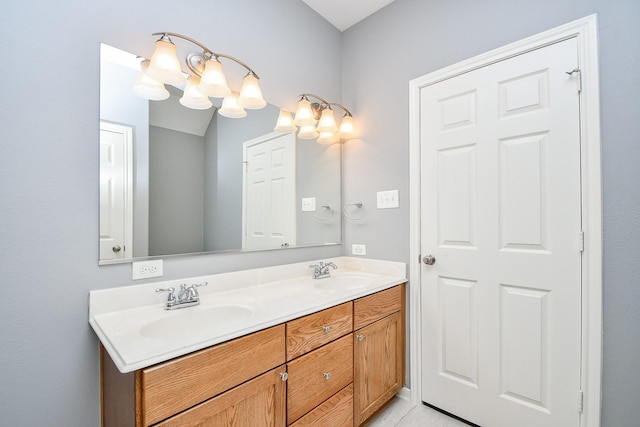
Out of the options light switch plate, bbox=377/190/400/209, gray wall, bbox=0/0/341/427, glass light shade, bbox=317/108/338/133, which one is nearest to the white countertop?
gray wall, bbox=0/0/341/427

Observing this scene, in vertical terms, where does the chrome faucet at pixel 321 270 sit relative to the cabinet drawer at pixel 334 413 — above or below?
above

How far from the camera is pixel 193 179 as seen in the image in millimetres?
1548

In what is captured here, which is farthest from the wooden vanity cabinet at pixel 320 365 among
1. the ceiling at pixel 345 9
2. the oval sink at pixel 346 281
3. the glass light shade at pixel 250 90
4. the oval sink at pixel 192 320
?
the ceiling at pixel 345 9

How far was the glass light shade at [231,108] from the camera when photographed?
159cm

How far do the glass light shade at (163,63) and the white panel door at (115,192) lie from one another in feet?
0.92

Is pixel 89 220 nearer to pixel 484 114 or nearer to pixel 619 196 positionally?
pixel 484 114

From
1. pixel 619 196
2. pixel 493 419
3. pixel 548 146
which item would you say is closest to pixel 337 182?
pixel 548 146

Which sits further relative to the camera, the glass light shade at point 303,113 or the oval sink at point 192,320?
the glass light shade at point 303,113

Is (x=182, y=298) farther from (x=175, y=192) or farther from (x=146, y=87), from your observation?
(x=146, y=87)

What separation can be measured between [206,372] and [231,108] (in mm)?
1294

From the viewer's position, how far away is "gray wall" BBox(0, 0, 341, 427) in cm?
103

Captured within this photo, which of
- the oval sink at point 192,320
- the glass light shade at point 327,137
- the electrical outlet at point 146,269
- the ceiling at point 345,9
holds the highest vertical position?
the ceiling at point 345,9

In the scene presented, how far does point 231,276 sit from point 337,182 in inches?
44.0

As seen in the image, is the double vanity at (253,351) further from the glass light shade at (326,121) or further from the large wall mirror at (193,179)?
the glass light shade at (326,121)
